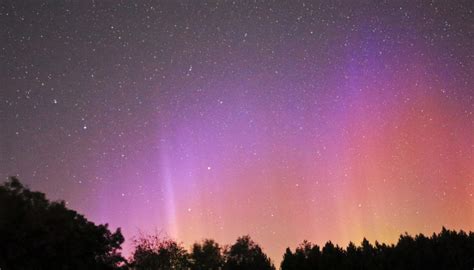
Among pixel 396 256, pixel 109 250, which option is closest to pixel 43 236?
pixel 109 250

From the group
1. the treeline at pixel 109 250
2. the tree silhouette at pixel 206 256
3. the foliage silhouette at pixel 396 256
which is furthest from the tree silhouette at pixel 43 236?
the tree silhouette at pixel 206 256

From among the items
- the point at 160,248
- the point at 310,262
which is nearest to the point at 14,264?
the point at 310,262

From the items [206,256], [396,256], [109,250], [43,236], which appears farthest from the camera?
[206,256]

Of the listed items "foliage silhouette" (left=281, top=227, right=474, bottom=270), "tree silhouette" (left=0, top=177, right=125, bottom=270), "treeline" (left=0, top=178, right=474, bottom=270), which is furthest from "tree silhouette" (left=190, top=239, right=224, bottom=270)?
"tree silhouette" (left=0, top=177, right=125, bottom=270)

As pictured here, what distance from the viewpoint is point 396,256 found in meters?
52.6

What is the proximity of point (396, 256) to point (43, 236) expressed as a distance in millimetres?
37599

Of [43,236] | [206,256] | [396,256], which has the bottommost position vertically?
[43,236]

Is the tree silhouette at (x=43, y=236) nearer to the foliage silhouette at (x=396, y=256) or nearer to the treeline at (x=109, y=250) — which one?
the treeline at (x=109, y=250)

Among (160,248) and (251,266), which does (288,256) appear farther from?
(160,248)

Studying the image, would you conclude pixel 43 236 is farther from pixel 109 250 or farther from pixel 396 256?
pixel 396 256

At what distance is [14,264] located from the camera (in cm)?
3228

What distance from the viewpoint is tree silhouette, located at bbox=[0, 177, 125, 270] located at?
32594 mm

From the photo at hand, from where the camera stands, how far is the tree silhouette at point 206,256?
8688 centimetres

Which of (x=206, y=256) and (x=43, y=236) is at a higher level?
(x=206, y=256)
